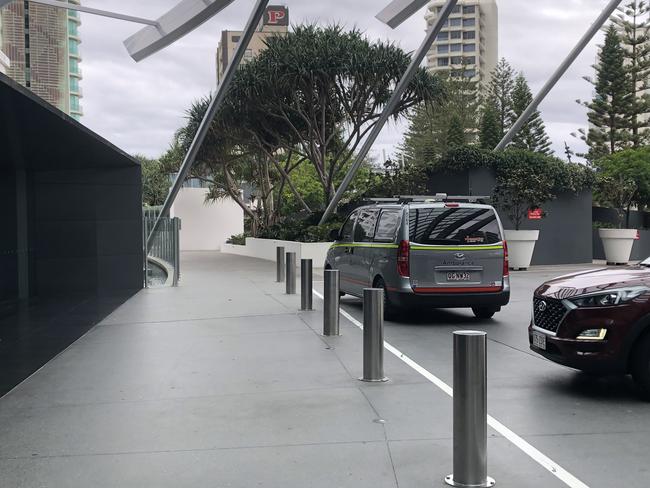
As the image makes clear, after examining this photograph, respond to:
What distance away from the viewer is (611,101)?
4928cm

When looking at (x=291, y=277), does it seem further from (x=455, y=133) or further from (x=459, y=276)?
(x=455, y=133)

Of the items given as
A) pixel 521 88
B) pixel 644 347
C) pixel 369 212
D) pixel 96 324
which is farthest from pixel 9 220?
pixel 521 88

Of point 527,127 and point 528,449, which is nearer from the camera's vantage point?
point 528,449

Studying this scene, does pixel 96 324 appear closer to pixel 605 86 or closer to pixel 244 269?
pixel 244 269

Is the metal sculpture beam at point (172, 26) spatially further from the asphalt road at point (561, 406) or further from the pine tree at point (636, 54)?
the pine tree at point (636, 54)

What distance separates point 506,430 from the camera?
5.58 m

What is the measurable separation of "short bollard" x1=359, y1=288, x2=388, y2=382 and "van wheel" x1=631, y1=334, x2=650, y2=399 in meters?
2.28

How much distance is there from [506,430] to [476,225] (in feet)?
18.9

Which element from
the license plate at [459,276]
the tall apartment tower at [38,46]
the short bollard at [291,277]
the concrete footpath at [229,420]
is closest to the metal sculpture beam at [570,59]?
the short bollard at [291,277]

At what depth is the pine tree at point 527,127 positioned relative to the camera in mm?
56344

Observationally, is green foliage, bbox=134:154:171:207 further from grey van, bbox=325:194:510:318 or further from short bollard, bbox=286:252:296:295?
grey van, bbox=325:194:510:318

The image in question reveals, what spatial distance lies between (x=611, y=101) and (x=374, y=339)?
4706cm

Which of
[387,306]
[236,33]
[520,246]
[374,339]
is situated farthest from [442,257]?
[236,33]

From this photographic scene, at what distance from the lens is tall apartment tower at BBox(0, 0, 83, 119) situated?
50.3 ft
